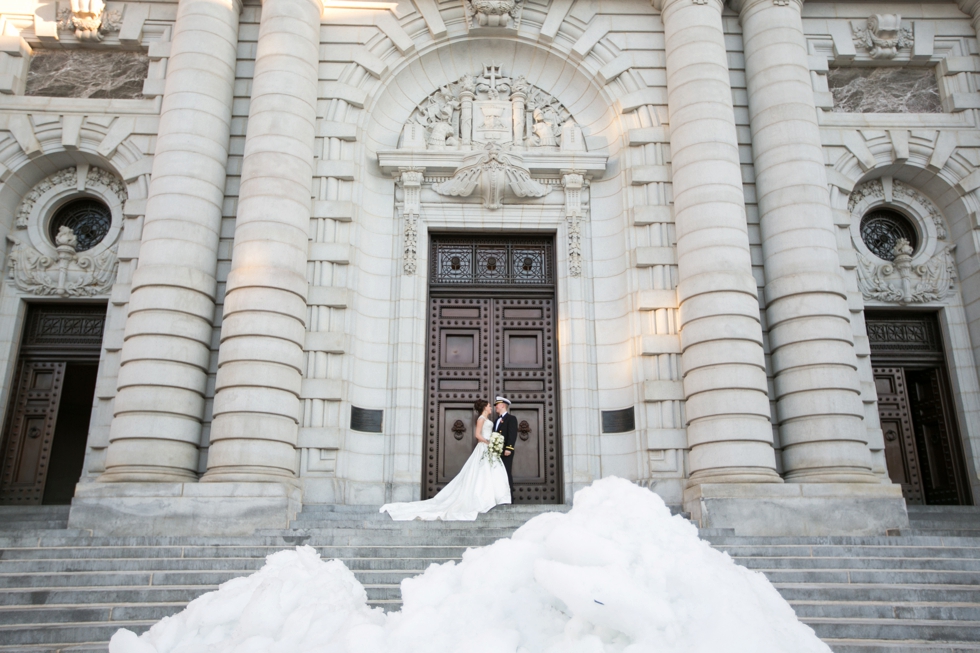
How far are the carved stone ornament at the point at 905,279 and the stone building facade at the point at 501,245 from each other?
2.3 inches

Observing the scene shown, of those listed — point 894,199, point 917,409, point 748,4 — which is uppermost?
point 748,4

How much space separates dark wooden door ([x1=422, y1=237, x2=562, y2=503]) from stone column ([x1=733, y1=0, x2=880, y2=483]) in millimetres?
4289

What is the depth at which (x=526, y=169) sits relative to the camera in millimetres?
15711

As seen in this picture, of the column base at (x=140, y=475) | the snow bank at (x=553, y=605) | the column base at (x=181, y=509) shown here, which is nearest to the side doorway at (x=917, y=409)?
the column base at (x=181, y=509)

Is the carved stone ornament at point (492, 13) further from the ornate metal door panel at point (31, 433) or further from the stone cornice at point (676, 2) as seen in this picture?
the ornate metal door panel at point (31, 433)

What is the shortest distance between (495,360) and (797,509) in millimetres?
6254

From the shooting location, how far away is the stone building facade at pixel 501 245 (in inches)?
512

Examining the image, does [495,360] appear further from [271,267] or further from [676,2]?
[676,2]

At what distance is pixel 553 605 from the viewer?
358 centimetres

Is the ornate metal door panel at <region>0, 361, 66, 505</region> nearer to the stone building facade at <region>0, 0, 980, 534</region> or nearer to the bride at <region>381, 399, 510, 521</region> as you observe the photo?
the stone building facade at <region>0, 0, 980, 534</region>

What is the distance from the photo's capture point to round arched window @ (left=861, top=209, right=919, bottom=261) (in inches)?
641

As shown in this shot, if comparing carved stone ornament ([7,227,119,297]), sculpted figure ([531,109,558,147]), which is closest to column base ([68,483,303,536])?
carved stone ornament ([7,227,119,297])

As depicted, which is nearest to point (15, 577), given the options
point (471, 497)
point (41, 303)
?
point (471, 497)

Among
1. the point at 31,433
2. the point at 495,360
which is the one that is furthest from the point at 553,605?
the point at 31,433
